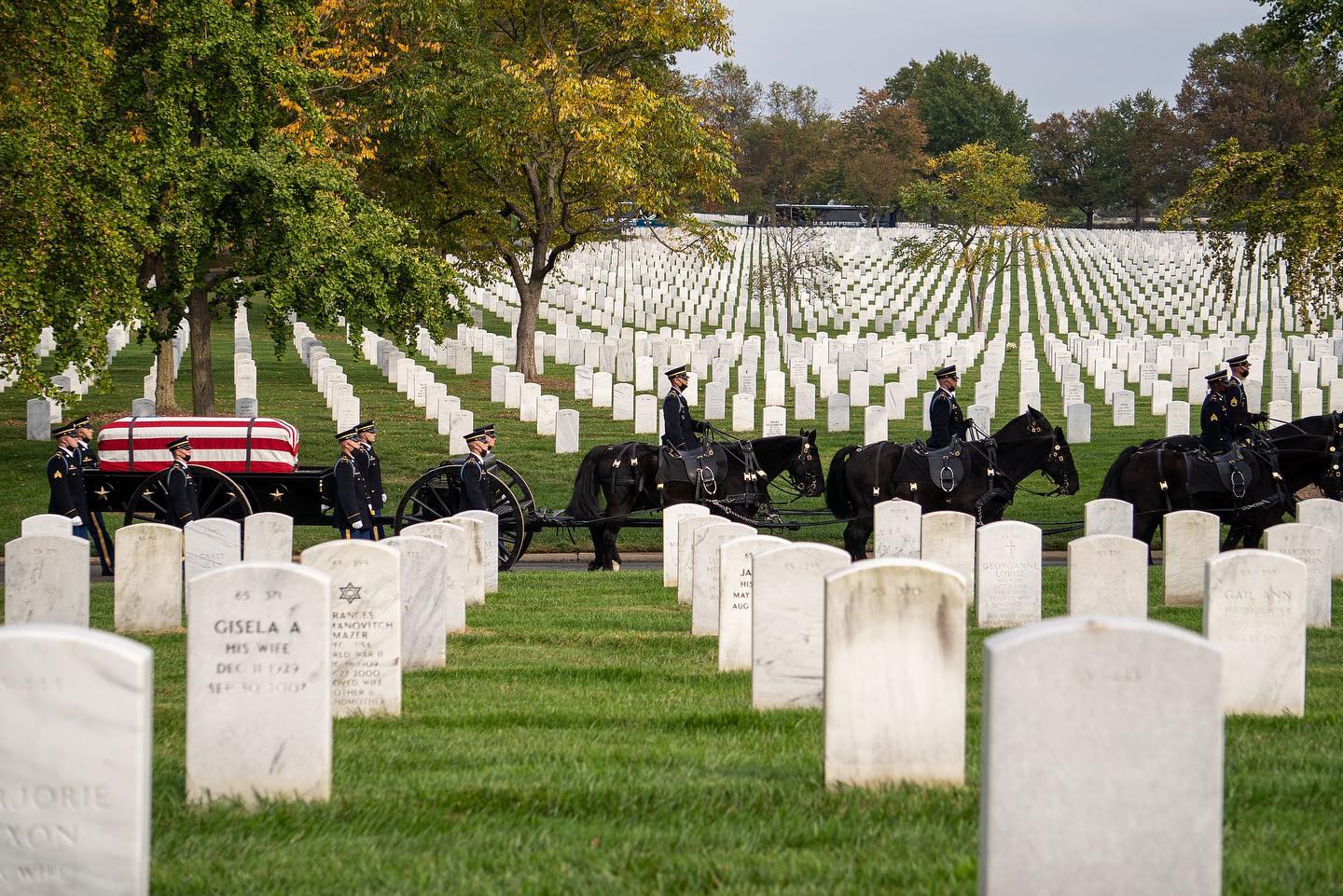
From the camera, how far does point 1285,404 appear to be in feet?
78.1

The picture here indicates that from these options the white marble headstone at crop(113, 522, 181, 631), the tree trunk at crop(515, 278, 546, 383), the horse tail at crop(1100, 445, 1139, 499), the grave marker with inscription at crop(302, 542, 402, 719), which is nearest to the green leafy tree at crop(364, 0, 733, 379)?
the tree trunk at crop(515, 278, 546, 383)

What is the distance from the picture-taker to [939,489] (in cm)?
1577

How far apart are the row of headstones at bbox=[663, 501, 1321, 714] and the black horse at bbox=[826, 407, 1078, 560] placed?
2.36m

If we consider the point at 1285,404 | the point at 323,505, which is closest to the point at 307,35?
the point at 323,505

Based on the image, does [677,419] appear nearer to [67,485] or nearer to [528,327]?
[67,485]

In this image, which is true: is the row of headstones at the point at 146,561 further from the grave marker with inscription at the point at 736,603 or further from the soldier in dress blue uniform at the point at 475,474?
the grave marker with inscription at the point at 736,603

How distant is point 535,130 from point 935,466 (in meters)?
15.1

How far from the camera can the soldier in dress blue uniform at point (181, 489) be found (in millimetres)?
13938

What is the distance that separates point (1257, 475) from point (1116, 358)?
64.6 feet

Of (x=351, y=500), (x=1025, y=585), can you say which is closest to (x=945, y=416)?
(x=1025, y=585)

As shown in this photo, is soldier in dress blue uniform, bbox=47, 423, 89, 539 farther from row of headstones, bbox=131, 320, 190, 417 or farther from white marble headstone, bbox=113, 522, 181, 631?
row of headstones, bbox=131, 320, 190, 417

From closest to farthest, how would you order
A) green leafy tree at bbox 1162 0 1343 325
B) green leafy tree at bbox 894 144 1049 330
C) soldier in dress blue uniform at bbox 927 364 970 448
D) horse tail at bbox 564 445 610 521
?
1. horse tail at bbox 564 445 610 521
2. soldier in dress blue uniform at bbox 927 364 970 448
3. green leafy tree at bbox 1162 0 1343 325
4. green leafy tree at bbox 894 144 1049 330

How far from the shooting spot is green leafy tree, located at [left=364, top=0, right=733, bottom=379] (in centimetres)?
2814

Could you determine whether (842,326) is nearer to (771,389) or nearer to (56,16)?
(771,389)
